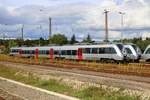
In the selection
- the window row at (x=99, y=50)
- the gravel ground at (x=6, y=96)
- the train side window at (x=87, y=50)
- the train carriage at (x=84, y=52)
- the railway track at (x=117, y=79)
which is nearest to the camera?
the gravel ground at (x=6, y=96)

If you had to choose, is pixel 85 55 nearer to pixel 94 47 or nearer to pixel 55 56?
pixel 94 47

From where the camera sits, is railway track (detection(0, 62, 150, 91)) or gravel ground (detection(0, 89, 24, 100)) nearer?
gravel ground (detection(0, 89, 24, 100))

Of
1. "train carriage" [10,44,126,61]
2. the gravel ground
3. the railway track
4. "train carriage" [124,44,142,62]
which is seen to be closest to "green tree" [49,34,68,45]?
"train carriage" [10,44,126,61]

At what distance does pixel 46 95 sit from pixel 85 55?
3543cm

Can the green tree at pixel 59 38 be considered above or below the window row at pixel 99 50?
above

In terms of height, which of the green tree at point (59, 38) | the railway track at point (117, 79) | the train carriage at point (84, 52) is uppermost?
the green tree at point (59, 38)

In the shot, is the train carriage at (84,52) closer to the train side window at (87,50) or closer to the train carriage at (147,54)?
the train side window at (87,50)

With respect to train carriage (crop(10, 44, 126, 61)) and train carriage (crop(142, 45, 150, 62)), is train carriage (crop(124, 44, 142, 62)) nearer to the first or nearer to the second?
train carriage (crop(10, 44, 126, 61))

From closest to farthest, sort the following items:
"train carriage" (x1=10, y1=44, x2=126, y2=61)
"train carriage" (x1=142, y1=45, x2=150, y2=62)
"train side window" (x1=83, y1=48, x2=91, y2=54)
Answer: "train carriage" (x1=142, y1=45, x2=150, y2=62), "train carriage" (x1=10, y1=44, x2=126, y2=61), "train side window" (x1=83, y1=48, x2=91, y2=54)

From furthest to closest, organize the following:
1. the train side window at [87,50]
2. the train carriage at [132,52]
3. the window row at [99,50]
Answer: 1. the train side window at [87,50]
2. the train carriage at [132,52]
3. the window row at [99,50]

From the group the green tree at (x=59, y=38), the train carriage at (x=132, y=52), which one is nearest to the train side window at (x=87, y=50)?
the train carriage at (x=132, y=52)

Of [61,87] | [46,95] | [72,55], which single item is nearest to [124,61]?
[72,55]

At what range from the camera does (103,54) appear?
156 feet

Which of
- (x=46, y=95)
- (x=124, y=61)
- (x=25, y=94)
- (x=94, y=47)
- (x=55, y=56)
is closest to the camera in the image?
(x=46, y=95)
